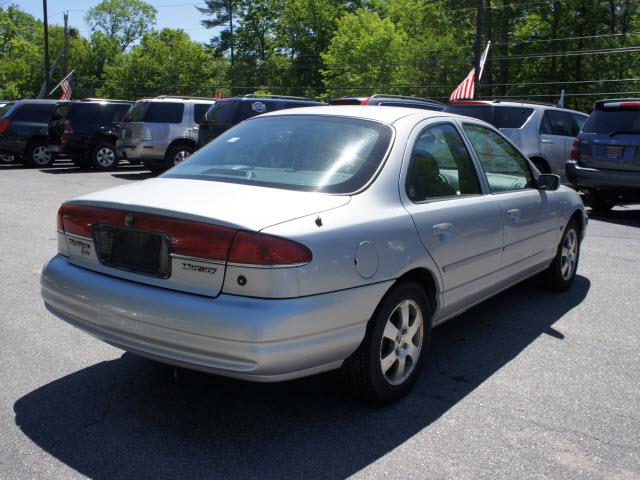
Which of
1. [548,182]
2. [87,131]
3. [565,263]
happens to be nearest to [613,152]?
[565,263]

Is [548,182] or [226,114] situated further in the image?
[226,114]

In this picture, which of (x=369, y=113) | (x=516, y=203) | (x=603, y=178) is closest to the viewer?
(x=369, y=113)

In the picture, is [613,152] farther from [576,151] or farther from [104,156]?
[104,156]

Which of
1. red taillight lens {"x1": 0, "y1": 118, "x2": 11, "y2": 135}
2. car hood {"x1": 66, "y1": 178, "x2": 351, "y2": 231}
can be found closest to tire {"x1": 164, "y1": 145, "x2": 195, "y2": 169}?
red taillight lens {"x1": 0, "y1": 118, "x2": 11, "y2": 135}

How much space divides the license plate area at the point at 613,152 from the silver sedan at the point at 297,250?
21.9ft

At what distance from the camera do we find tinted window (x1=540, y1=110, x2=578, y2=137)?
1200cm

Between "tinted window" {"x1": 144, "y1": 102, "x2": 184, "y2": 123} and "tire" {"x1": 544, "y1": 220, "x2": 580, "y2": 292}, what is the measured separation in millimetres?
12192

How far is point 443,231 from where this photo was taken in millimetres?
3777

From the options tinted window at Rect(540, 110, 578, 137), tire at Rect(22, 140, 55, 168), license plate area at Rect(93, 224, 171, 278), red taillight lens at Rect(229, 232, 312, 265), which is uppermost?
tinted window at Rect(540, 110, 578, 137)

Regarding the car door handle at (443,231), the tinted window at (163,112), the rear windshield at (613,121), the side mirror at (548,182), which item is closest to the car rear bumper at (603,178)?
the rear windshield at (613,121)

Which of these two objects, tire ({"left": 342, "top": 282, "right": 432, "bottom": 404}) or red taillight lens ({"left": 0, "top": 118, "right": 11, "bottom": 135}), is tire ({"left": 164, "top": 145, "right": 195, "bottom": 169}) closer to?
red taillight lens ({"left": 0, "top": 118, "right": 11, "bottom": 135})

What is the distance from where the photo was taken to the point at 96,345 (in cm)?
434

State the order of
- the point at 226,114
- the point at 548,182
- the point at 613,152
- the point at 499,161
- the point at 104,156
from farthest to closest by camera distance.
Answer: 1. the point at 104,156
2. the point at 226,114
3. the point at 613,152
4. the point at 548,182
5. the point at 499,161

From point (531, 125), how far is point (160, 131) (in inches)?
351
